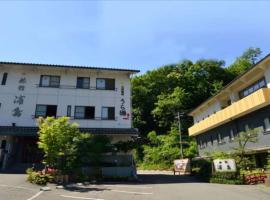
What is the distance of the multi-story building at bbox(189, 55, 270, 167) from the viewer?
2094cm

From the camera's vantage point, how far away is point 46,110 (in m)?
24.7

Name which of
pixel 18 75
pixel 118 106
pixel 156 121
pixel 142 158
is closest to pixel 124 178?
pixel 118 106

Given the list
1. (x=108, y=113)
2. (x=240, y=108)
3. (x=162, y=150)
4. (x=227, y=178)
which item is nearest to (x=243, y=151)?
(x=227, y=178)

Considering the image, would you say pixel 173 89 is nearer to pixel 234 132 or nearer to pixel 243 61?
pixel 243 61

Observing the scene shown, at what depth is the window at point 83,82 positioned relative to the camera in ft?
85.5

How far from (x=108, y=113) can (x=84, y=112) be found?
2342mm

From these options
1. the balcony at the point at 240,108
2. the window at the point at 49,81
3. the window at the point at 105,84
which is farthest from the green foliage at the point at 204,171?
the window at the point at 49,81

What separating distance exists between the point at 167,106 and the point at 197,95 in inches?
287

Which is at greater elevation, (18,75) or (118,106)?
(18,75)

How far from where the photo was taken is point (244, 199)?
11.9 m

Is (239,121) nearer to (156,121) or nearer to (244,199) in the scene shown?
(244,199)

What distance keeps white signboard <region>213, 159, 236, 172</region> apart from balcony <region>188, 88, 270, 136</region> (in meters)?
5.53

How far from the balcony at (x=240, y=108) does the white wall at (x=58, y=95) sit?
10278mm

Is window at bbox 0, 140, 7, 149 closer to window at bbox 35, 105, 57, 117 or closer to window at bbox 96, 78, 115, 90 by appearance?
A: window at bbox 35, 105, 57, 117
